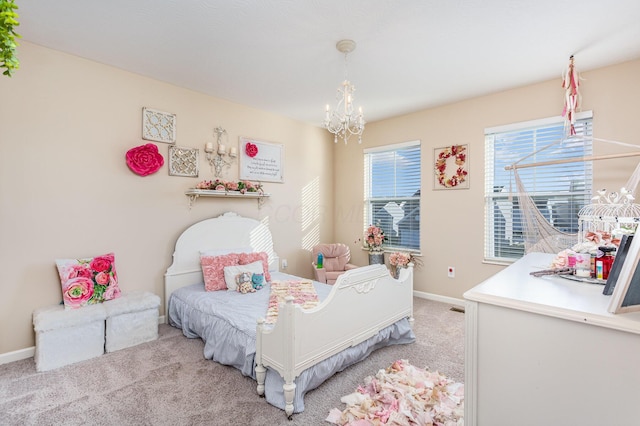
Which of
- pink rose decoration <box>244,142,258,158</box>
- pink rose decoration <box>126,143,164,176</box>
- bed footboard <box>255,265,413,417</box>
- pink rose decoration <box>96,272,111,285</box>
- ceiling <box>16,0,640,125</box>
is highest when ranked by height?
ceiling <box>16,0,640,125</box>

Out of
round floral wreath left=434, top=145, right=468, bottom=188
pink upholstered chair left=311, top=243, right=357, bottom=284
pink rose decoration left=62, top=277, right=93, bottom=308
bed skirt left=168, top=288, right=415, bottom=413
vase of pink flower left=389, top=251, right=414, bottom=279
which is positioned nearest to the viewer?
bed skirt left=168, top=288, right=415, bottom=413

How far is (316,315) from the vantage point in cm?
199

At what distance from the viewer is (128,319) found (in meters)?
2.71

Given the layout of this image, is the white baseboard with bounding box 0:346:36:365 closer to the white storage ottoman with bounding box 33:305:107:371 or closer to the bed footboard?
the white storage ottoman with bounding box 33:305:107:371

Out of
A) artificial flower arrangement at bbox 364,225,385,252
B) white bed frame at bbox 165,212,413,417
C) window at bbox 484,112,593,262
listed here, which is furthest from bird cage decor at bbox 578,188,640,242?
artificial flower arrangement at bbox 364,225,385,252

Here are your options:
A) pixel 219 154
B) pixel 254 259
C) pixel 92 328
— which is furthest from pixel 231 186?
pixel 92 328

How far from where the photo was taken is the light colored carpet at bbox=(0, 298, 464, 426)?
184cm

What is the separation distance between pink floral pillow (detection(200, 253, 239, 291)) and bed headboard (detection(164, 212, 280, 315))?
20 cm

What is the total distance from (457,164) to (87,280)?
4.23 metres

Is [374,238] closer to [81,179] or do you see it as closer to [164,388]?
[164,388]

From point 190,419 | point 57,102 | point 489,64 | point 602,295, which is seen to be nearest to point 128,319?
point 190,419

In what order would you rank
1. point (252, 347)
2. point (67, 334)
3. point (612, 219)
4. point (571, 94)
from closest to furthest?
1. point (612, 219)
2. point (252, 347)
3. point (67, 334)
4. point (571, 94)

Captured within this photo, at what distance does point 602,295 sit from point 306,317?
144cm

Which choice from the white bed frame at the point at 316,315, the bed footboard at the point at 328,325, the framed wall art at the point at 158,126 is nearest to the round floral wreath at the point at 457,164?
the white bed frame at the point at 316,315
